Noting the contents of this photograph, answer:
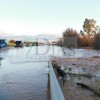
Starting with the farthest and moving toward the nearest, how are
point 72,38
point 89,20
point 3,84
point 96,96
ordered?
point 89,20 < point 72,38 < point 3,84 < point 96,96

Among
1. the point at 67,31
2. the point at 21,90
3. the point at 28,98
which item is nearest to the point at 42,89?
the point at 21,90

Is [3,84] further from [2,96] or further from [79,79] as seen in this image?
[79,79]

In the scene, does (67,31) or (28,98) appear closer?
(28,98)

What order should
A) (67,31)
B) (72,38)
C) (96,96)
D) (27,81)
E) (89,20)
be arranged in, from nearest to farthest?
(96,96), (27,81), (72,38), (67,31), (89,20)

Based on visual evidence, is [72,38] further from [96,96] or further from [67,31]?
[96,96]

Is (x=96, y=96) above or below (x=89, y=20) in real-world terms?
below

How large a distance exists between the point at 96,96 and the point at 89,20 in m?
74.6

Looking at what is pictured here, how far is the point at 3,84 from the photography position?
10.9 m

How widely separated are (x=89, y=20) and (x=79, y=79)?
71037mm

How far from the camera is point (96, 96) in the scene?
8.45 m

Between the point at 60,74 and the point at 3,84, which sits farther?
the point at 3,84

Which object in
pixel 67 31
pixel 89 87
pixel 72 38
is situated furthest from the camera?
pixel 67 31

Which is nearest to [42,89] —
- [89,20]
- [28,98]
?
[28,98]

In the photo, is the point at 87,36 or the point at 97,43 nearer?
the point at 97,43
